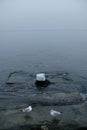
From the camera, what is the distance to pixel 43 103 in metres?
16.0

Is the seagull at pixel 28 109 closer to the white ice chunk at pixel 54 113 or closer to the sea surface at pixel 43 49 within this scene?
the white ice chunk at pixel 54 113

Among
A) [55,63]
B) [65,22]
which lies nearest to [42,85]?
[55,63]

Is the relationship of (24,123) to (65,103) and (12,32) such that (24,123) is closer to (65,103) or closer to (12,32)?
(65,103)

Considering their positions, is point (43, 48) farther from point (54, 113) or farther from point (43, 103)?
point (54, 113)

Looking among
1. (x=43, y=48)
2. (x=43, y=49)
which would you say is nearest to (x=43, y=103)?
(x=43, y=49)

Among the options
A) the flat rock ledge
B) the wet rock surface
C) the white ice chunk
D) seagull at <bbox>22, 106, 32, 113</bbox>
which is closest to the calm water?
the wet rock surface

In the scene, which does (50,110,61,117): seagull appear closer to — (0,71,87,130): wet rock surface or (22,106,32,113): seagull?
(0,71,87,130): wet rock surface

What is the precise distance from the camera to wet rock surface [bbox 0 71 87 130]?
12883mm

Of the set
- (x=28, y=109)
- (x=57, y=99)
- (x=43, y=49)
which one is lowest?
(x=43, y=49)

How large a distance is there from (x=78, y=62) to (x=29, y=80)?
983 cm

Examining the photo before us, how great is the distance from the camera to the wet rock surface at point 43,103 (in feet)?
42.3

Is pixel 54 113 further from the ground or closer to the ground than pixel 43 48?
further from the ground

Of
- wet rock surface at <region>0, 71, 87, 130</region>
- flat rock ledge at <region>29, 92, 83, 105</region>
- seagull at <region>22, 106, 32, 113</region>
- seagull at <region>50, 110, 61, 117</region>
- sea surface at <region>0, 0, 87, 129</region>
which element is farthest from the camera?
sea surface at <region>0, 0, 87, 129</region>

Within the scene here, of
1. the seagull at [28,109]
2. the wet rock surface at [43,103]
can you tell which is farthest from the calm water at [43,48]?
the seagull at [28,109]
